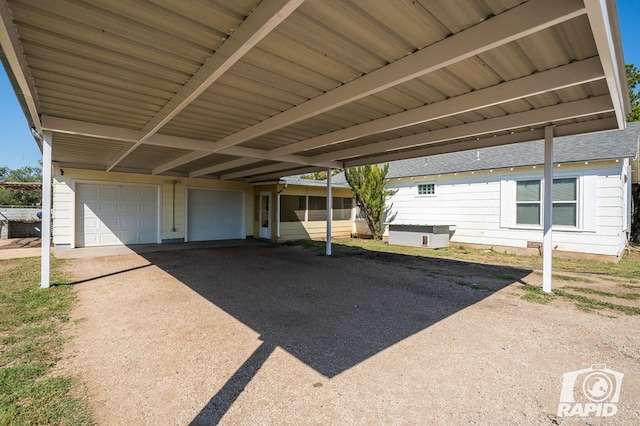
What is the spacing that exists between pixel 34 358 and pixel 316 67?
4.02 metres

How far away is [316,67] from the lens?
3.31 meters

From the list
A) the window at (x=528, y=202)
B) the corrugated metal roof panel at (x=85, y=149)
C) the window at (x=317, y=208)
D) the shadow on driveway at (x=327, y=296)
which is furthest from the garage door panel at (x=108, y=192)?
the window at (x=528, y=202)

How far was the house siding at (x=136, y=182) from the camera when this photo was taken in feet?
33.0

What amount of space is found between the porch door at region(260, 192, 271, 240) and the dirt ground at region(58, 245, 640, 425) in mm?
7269

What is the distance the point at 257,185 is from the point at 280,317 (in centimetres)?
1044

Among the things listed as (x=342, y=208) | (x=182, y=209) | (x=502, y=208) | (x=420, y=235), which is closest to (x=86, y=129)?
(x=182, y=209)

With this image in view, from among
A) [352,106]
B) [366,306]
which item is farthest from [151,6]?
[366,306]

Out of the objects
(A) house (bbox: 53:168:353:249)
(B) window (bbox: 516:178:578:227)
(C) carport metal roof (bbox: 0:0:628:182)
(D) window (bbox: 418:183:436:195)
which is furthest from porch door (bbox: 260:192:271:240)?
(B) window (bbox: 516:178:578:227)

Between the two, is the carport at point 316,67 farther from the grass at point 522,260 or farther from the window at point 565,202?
the window at point 565,202

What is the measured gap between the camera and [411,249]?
37.7 ft

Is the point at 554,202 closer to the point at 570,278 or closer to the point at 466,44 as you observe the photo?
the point at 570,278

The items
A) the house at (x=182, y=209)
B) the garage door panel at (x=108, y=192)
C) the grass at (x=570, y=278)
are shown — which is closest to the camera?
the grass at (x=570, y=278)

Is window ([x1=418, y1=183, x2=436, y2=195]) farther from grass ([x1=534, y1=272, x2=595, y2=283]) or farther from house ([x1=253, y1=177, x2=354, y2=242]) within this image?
grass ([x1=534, y1=272, x2=595, y2=283])

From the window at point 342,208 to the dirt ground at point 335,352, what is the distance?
8968 millimetres
